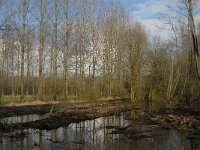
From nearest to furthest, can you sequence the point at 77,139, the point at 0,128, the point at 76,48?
the point at 77,139 < the point at 0,128 < the point at 76,48

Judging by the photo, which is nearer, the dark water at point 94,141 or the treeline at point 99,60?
the dark water at point 94,141

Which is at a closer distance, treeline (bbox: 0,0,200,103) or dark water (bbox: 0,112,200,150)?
dark water (bbox: 0,112,200,150)

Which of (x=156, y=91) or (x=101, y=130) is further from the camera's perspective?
(x=156, y=91)

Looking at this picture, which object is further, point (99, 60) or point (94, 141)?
point (99, 60)

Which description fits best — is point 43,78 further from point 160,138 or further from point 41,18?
point 160,138

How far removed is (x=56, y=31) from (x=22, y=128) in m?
30.0

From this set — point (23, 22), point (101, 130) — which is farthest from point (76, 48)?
point (101, 130)

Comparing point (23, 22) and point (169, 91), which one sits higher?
point (23, 22)

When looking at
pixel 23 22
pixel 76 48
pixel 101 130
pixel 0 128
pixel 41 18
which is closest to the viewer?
pixel 0 128

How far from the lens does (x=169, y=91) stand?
3981 cm

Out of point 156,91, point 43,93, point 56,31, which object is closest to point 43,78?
point 43,93

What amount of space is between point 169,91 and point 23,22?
66.1 ft

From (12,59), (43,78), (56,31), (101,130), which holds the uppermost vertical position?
(56,31)

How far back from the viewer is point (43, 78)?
42406mm
